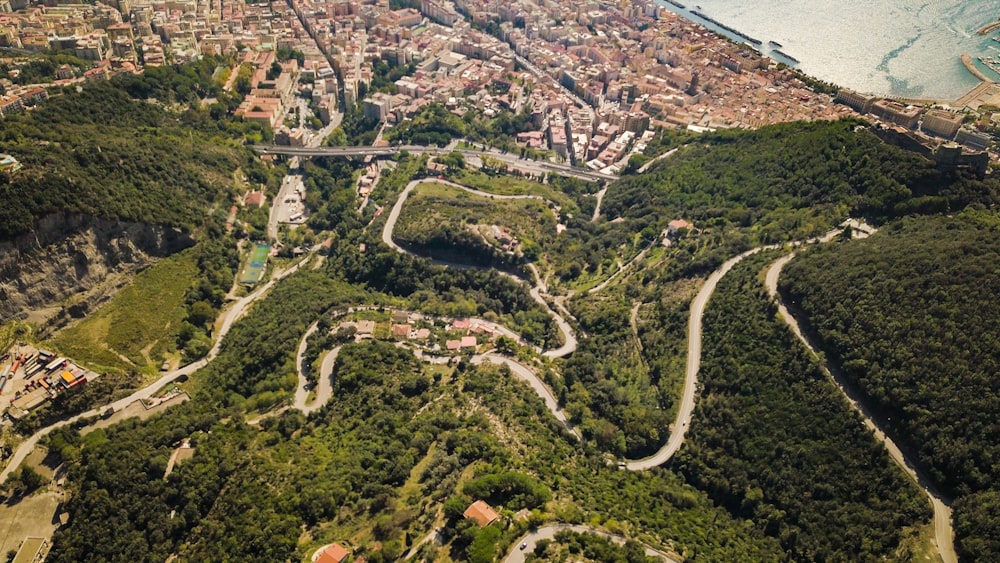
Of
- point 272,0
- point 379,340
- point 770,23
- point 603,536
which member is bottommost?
point 379,340

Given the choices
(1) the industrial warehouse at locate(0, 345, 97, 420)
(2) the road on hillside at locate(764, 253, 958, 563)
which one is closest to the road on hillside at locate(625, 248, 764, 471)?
(2) the road on hillside at locate(764, 253, 958, 563)

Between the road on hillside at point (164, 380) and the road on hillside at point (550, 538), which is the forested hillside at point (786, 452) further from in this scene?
the road on hillside at point (164, 380)

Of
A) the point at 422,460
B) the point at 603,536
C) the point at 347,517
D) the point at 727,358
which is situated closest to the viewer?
the point at 603,536

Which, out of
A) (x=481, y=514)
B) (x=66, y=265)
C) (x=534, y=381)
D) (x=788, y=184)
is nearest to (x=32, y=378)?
(x=66, y=265)

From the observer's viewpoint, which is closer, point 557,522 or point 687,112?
point 557,522

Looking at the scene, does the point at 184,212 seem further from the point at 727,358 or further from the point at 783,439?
the point at 783,439

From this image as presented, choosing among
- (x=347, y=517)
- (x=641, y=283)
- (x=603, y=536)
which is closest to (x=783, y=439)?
(x=603, y=536)

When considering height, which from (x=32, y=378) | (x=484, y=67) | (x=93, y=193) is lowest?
(x=32, y=378)

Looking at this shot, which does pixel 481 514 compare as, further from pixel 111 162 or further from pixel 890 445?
pixel 111 162
